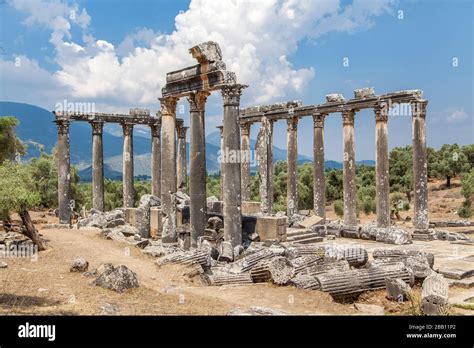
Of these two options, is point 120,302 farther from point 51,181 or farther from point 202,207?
point 51,181

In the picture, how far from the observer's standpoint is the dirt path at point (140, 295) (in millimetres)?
13250

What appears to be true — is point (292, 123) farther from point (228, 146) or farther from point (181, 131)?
point (228, 146)

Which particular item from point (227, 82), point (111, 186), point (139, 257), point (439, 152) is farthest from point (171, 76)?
point (439, 152)

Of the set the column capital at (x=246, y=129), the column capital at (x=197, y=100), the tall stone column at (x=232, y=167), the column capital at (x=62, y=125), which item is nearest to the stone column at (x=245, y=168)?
the column capital at (x=246, y=129)

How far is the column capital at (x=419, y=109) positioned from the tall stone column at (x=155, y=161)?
19883 millimetres

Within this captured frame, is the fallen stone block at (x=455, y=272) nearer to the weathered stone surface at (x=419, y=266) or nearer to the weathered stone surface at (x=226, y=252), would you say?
the weathered stone surface at (x=419, y=266)

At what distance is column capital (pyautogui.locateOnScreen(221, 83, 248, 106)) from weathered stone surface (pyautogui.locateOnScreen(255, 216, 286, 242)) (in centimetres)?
633

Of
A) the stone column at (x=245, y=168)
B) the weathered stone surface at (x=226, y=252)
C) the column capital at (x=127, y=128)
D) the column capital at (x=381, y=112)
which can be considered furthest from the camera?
the stone column at (x=245, y=168)

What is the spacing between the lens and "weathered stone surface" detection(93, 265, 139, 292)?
1572 cm

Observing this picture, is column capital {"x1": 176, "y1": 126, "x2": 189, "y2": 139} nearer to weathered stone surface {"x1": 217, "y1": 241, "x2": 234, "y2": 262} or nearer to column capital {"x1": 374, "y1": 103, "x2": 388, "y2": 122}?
column capital {"x1": 374, "y1": 103, "x2": 388, "y2": 122}

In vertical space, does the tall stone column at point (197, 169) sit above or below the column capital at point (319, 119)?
below
